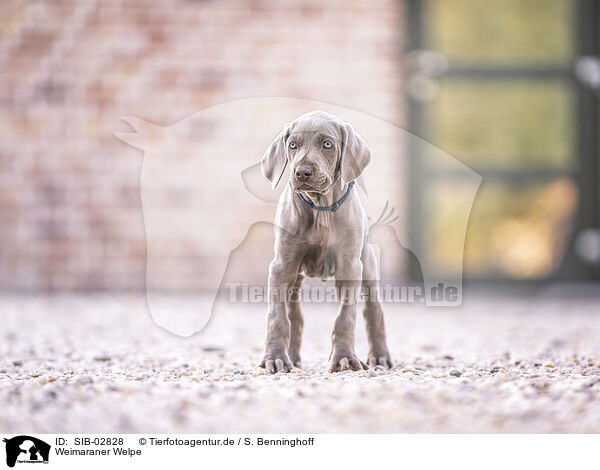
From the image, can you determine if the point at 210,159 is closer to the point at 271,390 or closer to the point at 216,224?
the point at 216,224

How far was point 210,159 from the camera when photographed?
6.50 m

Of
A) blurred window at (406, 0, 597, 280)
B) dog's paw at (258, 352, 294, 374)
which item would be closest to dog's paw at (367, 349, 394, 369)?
dog's paw at (258, 352, 294, 374)

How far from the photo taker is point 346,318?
2559 mm

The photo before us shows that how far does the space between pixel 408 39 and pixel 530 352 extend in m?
3.93

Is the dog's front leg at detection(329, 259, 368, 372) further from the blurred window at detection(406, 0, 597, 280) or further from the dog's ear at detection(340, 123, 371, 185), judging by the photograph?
the blurred window at detection(406, 0, 597, 280)

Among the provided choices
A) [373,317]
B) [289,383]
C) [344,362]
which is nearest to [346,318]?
[344,362]

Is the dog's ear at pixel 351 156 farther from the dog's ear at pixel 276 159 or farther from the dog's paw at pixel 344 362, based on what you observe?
the dog's paw at pixel 344 362

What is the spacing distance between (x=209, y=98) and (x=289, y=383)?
461 centimetres

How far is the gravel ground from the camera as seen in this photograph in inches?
76.0
